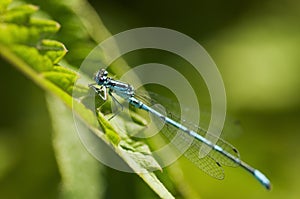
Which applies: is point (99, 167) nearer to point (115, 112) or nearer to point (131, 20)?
point (115, 112)

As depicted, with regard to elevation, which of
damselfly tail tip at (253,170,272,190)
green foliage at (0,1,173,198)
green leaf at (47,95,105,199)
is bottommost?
green leaf at (47,95,105,199)

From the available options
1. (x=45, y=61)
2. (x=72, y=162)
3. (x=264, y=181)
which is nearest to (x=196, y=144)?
(x=264, y=181)

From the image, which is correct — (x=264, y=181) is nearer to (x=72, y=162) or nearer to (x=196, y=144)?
(x=196, y=144)

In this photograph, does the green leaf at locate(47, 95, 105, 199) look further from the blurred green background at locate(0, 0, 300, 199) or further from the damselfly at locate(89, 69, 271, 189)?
the blurred green background at locate(0, 0, 300, 199)

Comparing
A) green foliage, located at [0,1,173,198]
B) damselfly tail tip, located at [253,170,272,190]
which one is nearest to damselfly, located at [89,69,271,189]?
damselfly tail tip, located at [253,170,272,190]

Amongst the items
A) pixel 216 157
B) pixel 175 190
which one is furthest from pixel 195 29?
pixel 175 190

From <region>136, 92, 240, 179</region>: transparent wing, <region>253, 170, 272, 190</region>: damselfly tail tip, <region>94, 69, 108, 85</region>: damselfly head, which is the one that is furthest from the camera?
<region>136, 92, 240, 179</region>: transparent wing

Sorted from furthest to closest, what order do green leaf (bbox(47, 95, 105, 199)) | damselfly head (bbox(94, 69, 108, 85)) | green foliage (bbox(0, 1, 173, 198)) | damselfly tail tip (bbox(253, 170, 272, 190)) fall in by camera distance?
damselfly tail tip (bbox(253, 170, 272, 190)) < damselfly head (bbox(94, 69, 108, 85)) < green leaf (bbox(47, 95, 105, 199)) < green foliage (bbox(0, 1, 173, 198))
